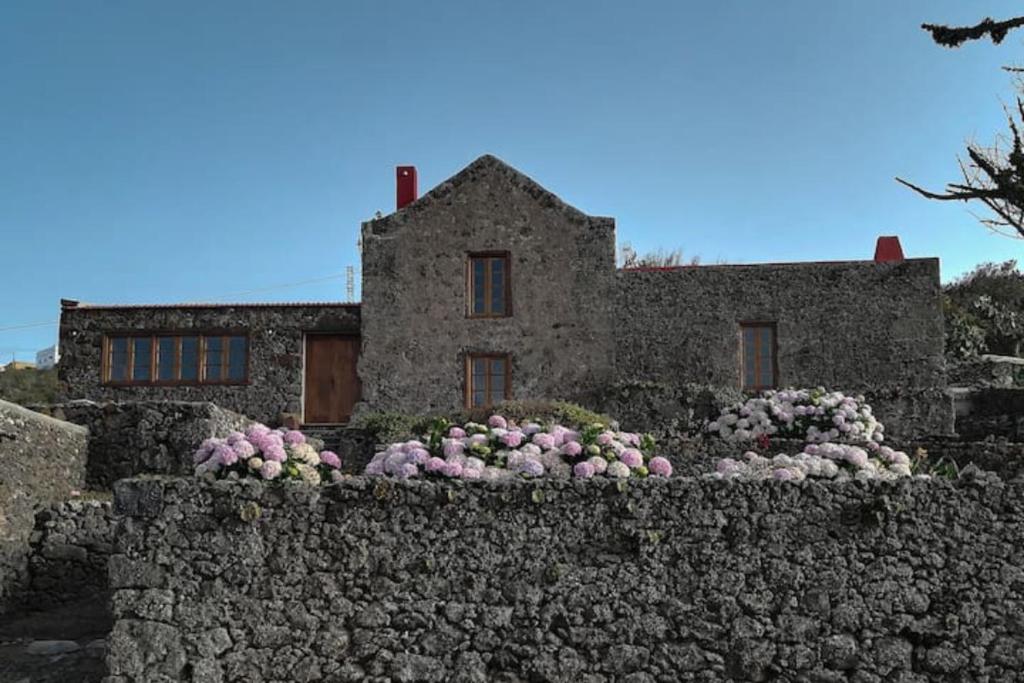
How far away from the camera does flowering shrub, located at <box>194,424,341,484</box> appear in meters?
6.89

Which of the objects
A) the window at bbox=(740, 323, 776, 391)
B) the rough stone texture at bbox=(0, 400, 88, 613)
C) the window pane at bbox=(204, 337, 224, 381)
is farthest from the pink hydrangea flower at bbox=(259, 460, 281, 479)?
the window at bbox=(740, 323, 776, 391)

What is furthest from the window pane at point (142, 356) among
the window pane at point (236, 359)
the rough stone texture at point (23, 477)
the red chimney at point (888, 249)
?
the red chimney at point (888, 249)

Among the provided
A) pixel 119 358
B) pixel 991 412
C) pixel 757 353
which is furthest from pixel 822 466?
pixel 119 358

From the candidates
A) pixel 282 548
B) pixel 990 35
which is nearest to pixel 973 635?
pixel 990 35

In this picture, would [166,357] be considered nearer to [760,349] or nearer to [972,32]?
[760,349]

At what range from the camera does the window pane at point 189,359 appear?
1838 cm

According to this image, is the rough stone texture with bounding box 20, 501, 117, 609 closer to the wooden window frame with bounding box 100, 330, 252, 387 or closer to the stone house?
the stone house

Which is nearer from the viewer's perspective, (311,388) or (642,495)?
(642,495)

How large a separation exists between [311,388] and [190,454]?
658 cm

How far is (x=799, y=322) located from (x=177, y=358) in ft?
38.7

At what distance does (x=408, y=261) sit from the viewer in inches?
731

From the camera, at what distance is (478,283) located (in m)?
18.7

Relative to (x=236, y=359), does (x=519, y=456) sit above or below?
below

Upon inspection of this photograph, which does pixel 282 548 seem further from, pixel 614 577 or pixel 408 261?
pixel 408 261
